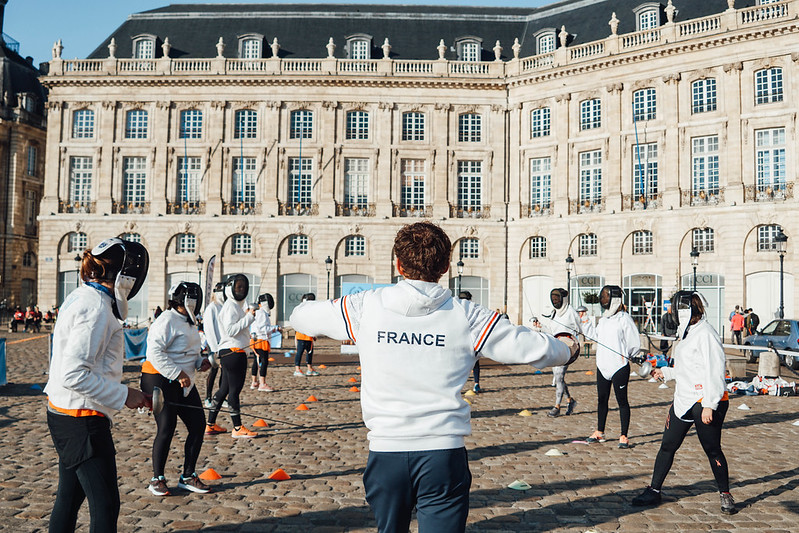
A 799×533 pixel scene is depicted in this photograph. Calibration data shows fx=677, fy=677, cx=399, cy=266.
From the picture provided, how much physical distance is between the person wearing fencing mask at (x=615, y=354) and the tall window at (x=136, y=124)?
3596 cm

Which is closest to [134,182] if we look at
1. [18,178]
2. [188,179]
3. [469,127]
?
[188,179]

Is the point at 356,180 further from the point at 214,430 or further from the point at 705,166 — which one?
the point at 214,430

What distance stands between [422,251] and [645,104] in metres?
35.1

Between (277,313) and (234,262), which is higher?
(234,262)

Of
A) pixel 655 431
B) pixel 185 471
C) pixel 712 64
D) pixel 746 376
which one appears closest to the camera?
pixel 185 471

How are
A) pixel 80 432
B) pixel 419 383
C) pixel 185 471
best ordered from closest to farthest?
1. pixel 419 383
2. pixel 80 432
3. pixel 185 471

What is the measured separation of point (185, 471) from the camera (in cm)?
634

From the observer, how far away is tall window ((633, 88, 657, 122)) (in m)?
34.6

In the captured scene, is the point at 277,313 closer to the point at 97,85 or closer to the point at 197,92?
the point at 197,92

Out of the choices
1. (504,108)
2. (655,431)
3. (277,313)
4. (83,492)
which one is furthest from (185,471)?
(504,108)

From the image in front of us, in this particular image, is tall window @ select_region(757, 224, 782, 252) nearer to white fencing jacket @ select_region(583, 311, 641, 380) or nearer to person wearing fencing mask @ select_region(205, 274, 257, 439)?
white fencing jacket @ select_region(583, 311, 641, 380)

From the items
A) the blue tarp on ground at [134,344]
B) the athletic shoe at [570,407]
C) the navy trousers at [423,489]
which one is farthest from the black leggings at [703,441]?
the blue tarp on ground at [134,344]

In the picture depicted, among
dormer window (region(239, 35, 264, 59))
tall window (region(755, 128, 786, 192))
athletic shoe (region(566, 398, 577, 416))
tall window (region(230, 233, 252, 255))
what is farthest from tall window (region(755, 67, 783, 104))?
tall window (region(230, 233, 252, 255))

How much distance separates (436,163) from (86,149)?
20.3 m
